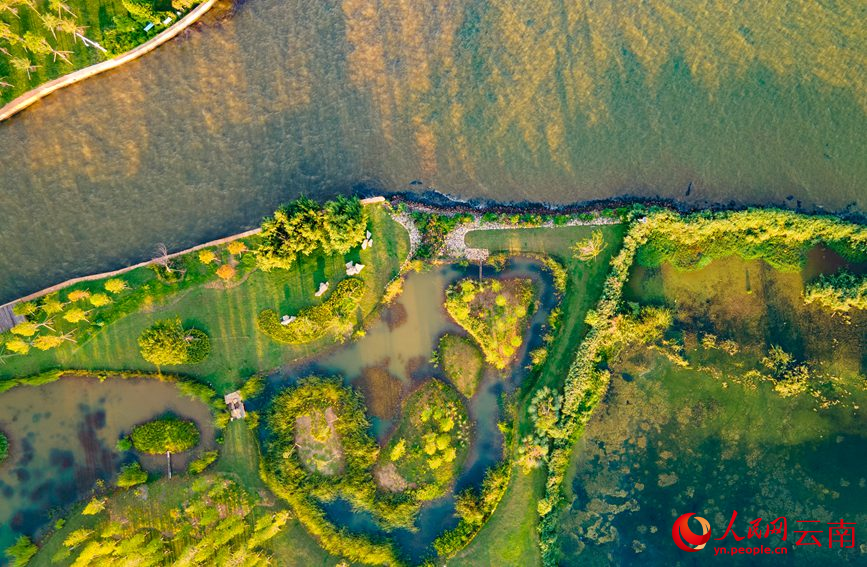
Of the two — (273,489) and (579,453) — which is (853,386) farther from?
(273,489)

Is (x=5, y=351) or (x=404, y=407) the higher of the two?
(x=5, y=351)

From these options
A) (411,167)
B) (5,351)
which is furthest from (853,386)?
(5,351)

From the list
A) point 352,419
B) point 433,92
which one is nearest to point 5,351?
point 352,419

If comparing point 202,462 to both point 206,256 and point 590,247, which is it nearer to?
point 206,256

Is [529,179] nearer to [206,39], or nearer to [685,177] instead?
[685,177]

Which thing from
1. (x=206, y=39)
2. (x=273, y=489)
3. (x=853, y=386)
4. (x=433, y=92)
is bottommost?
(x=273, y=489)

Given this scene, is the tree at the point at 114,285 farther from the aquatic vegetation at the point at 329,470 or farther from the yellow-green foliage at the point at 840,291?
the yellow-green foliage at the point at 840,291

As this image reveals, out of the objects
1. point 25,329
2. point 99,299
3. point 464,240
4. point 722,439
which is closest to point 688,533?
point 722,439
